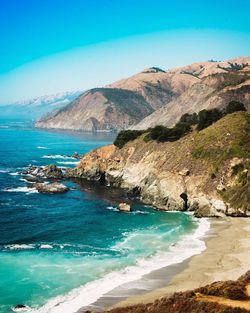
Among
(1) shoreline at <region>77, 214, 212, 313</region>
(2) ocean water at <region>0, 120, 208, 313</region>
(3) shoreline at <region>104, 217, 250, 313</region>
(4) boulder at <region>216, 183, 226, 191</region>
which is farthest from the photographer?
(4) boulder at <region>216, 183, 226, 191</region>

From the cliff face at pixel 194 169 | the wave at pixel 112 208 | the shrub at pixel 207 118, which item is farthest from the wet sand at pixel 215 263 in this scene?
the shrub at pixel 207 118

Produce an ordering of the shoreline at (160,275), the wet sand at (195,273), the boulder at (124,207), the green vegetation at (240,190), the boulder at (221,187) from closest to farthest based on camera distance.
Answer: the shoreline at (160,275), the wet sand at (195,273), the green vegetation at (240,190), the boulder at (221,187), the boulder at (124,207)

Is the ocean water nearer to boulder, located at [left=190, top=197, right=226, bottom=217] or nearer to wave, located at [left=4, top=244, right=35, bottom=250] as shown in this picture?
wave, located at [left=4, top=244, right=35, bottom=250]

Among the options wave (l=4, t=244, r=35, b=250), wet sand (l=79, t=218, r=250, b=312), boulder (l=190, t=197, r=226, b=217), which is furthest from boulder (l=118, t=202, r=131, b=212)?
wave (l=4, t=244, r=35, b=250)

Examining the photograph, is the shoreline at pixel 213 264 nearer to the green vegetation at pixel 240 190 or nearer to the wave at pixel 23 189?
the green vegetation at pixel 240 190

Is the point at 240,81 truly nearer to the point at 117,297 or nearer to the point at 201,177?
the point at 201,177
